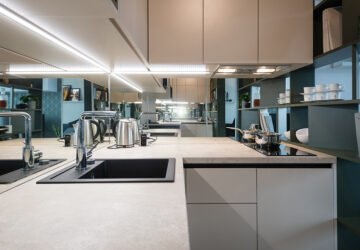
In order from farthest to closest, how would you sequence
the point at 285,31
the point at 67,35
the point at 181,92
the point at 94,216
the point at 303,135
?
the point at 181,92
the point at 303,135
the point at 285,31
the point at 67,35
the point at 94,216

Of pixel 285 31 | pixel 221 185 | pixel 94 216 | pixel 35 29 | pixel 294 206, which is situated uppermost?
pixel 285 31

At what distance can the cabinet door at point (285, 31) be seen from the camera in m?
1.97

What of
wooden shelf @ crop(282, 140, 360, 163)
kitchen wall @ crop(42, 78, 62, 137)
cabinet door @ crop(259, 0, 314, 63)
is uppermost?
cabinet door @ crop(259, 0, 314, 63)

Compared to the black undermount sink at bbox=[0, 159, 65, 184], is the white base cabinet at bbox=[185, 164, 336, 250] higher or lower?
lower

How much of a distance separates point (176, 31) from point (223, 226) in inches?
63.7

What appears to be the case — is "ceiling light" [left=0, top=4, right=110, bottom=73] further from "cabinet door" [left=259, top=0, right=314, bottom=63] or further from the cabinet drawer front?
"cabinet door" [left=259, top=0, right=314, bottom=63]

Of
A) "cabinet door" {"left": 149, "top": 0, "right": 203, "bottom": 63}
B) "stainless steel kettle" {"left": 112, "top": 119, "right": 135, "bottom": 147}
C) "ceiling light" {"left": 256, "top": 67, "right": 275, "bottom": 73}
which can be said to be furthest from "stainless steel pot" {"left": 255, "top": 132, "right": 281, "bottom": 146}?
"stainless steel kettle" {"left": 112, "top": 119, "right": 135, "bottom": 147}

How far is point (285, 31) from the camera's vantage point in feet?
6.54

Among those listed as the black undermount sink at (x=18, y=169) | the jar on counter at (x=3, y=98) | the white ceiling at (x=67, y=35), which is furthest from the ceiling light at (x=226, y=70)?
the jar on counter at (x=3, y=98)

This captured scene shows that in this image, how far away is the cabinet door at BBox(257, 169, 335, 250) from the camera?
5.38 ft

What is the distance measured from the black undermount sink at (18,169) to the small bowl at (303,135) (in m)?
2.03

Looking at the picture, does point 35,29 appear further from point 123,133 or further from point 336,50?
point 336,50

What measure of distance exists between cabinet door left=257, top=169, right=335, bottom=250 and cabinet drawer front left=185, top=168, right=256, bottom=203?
0.08m

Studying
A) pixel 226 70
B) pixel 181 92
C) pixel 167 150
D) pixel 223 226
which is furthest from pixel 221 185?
pixel 181 92
